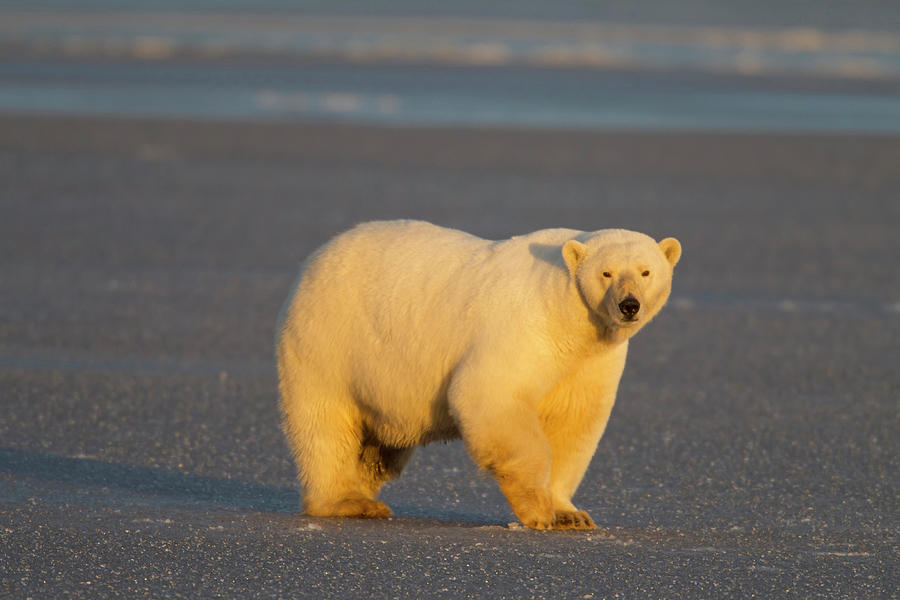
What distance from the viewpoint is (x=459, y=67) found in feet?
97.6

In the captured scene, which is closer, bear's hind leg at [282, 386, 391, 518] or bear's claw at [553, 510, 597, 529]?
bear's claw at [553, 510, 597, 529]

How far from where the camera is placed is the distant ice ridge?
3133cm

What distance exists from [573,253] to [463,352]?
539 mm

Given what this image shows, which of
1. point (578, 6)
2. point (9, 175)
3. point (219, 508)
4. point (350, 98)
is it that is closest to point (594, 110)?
point (350, 98)

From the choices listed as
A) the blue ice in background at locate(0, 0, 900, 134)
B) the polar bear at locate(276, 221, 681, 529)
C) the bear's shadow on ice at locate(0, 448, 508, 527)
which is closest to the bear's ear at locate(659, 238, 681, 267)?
the polar bear at locate(276, 221, 681, 529)

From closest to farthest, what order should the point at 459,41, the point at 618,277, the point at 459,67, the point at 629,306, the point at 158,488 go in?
the point at 629,306 < the point at 618,277 < the point at 158,488 < the point at 459,67 < the point at 459,41

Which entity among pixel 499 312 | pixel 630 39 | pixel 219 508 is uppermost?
pixel 630 39

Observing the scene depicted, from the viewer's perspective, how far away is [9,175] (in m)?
15.4

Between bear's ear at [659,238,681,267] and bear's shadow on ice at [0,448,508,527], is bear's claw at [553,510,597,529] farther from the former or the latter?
bear's ear at [659,238,681,267]

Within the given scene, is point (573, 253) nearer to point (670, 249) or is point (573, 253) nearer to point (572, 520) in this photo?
point (670, 249)

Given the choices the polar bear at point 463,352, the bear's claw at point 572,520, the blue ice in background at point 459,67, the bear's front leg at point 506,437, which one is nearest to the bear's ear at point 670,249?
the polar bear at point 463,352

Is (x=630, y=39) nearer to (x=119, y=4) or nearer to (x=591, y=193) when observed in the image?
Result: (x=119, y=4)

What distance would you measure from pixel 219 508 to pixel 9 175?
420 inches

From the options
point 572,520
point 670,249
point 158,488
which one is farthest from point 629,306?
point 158,488
